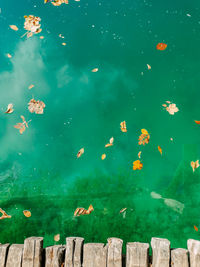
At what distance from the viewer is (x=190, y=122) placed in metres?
3.40

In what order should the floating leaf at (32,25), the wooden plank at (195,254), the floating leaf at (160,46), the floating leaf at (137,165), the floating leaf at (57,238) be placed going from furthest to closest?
the floating leaf at (160,46) < the floating leaf at (32,25) < the floating leaf at (137,165) < the floating leaf at (57,238) < the wooden plank at (195,254)

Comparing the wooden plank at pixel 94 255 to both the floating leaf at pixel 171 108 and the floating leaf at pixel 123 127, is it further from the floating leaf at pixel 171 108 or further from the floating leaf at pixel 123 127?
the floating leaf at pixel 171 108

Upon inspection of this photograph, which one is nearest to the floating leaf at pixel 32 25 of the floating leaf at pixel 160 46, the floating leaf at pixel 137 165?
the floating leaf at pixel 160 46

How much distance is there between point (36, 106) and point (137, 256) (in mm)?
2407

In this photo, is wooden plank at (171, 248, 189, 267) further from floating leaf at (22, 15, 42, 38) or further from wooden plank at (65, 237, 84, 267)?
floating leaf at (22, 15, 42, 38)

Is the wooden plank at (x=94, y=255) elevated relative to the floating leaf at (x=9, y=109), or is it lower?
lower

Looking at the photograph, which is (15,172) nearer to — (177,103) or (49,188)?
(49,188)

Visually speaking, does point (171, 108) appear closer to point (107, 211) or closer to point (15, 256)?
point (107, 211)

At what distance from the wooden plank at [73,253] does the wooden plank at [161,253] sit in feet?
1.53

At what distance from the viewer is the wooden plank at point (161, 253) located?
5.05 ft

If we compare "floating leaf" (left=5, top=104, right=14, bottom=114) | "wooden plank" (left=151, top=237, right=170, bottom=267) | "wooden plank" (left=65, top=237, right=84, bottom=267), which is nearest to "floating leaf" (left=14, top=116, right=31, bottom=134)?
"floating leaf" (left=5, top=104, right=14, bottom=114)

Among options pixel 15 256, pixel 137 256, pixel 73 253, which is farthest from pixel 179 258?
pixel 15 256

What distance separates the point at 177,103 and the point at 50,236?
95.1 inches

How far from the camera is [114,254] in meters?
1.57
